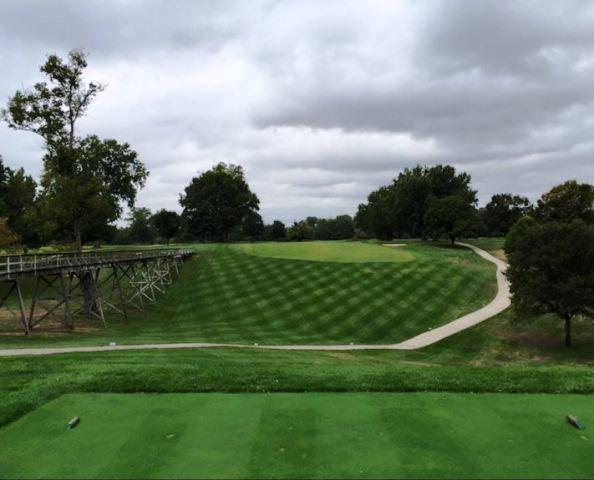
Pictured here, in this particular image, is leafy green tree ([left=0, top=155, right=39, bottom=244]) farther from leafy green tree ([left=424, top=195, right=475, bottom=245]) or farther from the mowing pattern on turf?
leafy green tree ([left=424, top=195, right=475, bottom=245])

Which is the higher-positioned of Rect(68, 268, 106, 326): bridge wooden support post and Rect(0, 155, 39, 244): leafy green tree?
Rect(0, 155, 39, 244): leafy green tree

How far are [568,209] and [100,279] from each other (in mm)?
58573

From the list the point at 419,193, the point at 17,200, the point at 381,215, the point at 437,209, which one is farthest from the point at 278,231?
the point at 17,200

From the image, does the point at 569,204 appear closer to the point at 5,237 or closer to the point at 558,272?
the point at 558,272

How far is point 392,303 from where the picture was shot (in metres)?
Result: 39.6

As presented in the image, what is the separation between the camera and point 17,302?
4325 cm

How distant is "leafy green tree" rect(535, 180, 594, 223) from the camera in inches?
2571

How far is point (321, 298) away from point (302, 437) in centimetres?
3312

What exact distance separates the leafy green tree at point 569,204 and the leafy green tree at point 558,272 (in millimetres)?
39134

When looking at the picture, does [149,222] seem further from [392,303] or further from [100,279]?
[392,303]

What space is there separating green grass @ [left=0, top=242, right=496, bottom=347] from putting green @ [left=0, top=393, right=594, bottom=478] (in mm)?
18910

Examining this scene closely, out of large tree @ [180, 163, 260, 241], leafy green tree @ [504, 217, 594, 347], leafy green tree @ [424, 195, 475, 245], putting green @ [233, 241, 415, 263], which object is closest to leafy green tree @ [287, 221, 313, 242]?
large tree @ [180, 163, 260, 241]

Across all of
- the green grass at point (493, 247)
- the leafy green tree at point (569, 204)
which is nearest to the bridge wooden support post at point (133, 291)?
the green grass at point (493, 247)

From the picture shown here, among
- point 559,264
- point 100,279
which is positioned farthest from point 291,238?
point 559,264
